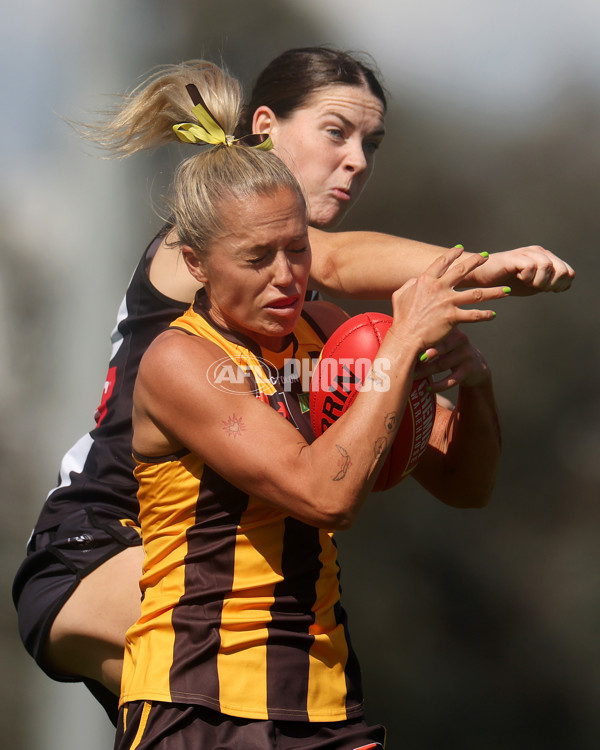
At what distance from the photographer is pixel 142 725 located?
A: 4.98 ft

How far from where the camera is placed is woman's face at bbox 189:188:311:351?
5.16ft

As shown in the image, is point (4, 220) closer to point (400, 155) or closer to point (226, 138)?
point (400, 155)

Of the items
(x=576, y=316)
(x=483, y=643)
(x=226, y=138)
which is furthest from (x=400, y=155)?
(x=226, y=138)

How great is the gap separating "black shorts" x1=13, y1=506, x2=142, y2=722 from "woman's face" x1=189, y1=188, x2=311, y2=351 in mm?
713

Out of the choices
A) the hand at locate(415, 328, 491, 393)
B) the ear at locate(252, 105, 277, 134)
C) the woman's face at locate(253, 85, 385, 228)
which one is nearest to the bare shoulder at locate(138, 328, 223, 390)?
the hand at locate(415, 328, 491, 393)

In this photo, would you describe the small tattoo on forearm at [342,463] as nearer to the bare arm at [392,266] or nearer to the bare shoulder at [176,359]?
the bare shoulder at [176,359]

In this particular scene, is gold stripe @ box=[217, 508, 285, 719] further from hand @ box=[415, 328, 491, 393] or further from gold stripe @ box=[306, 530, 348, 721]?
hand @ box=[415, 328, 491, 393]

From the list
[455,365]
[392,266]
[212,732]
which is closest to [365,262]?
[392,266]

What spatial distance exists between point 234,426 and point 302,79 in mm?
1211

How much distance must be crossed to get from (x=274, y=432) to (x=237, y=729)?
49 cm

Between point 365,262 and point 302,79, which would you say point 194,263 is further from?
point 302,79

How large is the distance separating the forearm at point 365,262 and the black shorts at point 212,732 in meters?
0.83

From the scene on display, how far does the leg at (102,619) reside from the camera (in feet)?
6.37

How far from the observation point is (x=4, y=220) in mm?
4719
